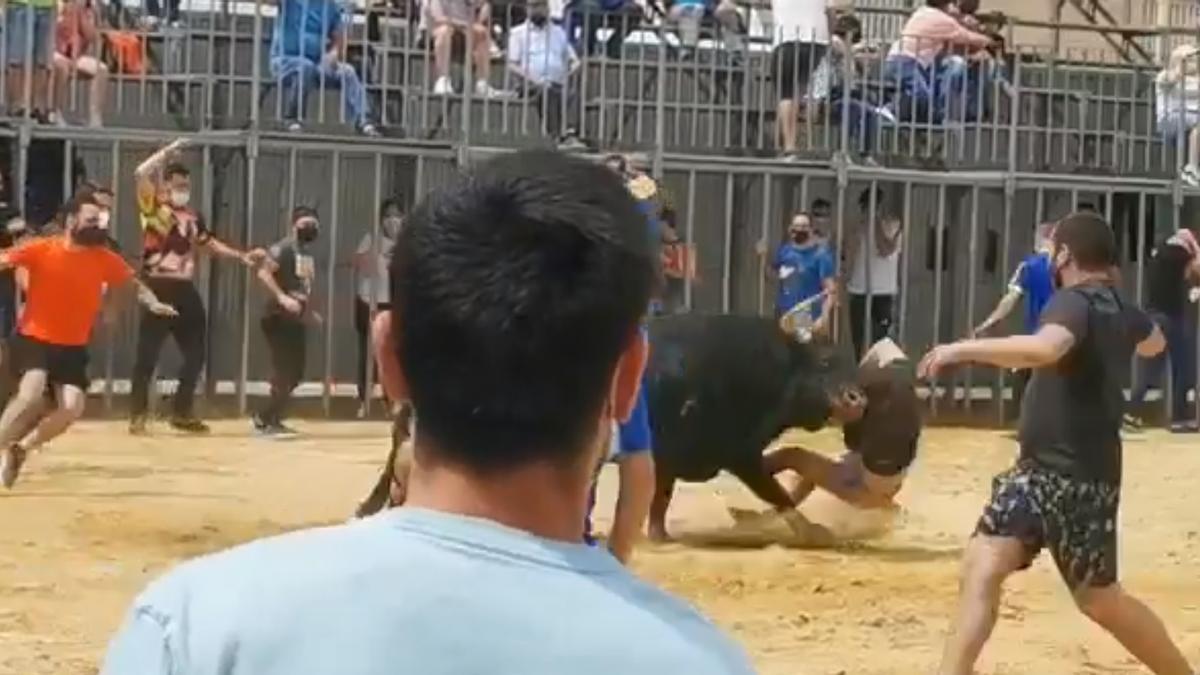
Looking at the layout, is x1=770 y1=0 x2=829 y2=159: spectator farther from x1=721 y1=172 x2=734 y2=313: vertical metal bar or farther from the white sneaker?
the white sneaker

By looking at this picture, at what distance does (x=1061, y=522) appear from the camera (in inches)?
292

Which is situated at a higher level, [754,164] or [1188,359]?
[754,164]

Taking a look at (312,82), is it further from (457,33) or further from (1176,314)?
(1176,314)

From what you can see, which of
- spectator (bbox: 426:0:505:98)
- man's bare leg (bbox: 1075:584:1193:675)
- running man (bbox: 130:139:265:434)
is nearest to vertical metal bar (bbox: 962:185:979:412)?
spectator (bbox: 426:0:505:98)

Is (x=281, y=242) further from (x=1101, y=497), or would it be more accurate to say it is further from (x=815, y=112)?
(x=1101, y=497)

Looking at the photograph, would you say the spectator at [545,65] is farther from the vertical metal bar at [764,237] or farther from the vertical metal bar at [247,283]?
the vertical metal bar at [247,283]

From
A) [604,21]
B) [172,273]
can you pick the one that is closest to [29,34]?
[172,273]

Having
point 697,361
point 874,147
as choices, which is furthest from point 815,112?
point 697,361

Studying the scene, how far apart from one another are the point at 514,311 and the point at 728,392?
954 cm

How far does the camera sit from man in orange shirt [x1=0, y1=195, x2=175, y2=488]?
13078 mm

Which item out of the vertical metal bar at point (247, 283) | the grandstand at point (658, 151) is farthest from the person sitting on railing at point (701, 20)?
the vertical metal bar at point (247, 283)

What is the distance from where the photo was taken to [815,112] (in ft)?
66.3

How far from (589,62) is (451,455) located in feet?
58.5

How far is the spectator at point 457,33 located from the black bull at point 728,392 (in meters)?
7.74
